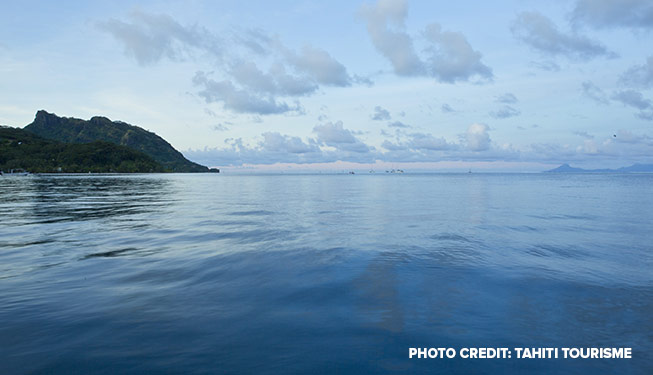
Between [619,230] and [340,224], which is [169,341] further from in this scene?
[619,230]

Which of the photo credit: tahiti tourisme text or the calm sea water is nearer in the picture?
the calm sea water

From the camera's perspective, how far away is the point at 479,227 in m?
30.8

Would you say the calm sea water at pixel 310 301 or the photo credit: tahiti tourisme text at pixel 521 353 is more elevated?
the calm sea water at pixel 310 301

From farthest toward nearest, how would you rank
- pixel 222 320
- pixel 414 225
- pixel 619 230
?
1. pixel 414 225
2. pixel 619 230
3. pixel 222 320

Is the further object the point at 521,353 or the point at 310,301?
the point at 310,301

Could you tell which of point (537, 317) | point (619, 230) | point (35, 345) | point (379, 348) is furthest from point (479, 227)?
point (35, 345)

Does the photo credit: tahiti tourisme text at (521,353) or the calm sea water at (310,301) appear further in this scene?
the photo credit: tahiti tourisme text at (521,353)

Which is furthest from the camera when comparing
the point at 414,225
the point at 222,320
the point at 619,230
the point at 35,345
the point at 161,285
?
the point at 414,225

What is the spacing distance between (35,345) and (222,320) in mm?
4904

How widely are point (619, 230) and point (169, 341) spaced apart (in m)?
37.0

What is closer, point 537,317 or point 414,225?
point 537,317

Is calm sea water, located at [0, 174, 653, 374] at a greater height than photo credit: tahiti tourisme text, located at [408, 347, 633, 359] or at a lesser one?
greater

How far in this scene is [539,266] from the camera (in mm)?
17469

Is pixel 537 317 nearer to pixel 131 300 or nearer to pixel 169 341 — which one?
pixel 169 341
